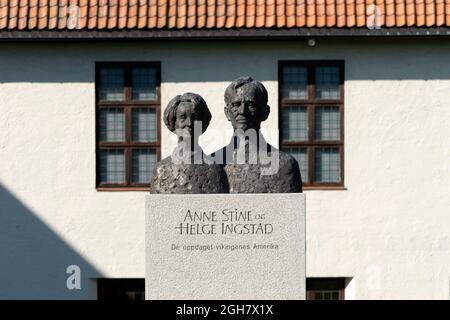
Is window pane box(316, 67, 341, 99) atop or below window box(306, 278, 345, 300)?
atop

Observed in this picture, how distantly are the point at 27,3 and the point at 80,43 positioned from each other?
1063 millimetres

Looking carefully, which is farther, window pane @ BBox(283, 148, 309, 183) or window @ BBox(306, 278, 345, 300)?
window pane @ BBox(283, 148, 309, 183)

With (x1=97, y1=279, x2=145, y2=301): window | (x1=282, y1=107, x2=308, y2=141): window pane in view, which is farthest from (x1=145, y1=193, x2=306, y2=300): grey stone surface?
(x1=282, y1=107, x2=308, y2=141): window pane

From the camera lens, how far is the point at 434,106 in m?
32.9

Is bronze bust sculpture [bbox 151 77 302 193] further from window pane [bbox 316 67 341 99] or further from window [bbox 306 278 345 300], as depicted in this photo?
window pane [bbox 316 67 341 99]

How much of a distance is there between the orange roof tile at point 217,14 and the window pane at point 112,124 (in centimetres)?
149

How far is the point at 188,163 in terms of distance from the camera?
22.0 metres

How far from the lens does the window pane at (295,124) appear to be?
33062 millimetres

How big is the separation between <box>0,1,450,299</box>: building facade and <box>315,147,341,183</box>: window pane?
0.02 meters

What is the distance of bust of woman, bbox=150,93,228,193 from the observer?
21.9 metres

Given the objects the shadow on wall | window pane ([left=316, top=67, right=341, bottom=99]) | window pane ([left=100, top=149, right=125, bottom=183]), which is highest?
window pane ([left=316, top=67, right=341, bottom=99])

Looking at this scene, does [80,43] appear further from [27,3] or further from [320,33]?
[320,33]

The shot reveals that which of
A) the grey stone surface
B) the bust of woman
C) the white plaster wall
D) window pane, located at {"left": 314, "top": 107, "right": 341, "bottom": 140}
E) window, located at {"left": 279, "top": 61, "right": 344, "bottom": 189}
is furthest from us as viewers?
window pane, located at {"left": 314, "top": 107, "right": 341, "bottom": 140}

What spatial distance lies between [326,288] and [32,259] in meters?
4.73
